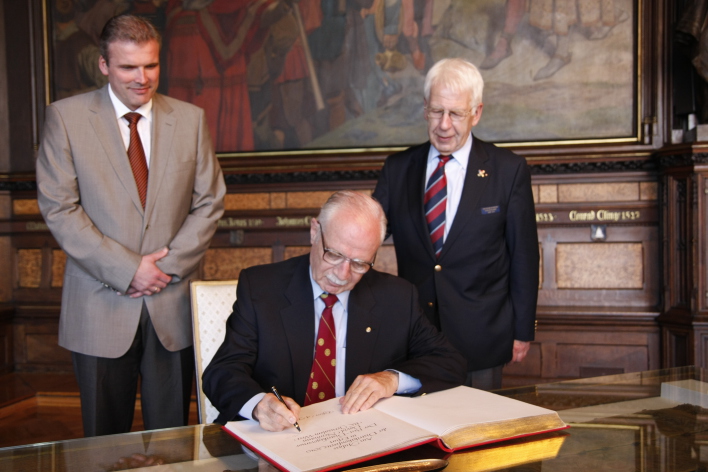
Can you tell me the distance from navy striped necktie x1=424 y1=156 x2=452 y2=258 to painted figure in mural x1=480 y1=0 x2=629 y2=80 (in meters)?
2.78

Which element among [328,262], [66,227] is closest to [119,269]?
[66,227]

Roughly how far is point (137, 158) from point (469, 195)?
136 centimetres

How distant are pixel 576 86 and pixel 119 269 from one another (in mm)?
3821

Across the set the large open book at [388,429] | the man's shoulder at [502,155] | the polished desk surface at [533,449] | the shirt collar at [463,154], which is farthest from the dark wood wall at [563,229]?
the large open book at [388,429]

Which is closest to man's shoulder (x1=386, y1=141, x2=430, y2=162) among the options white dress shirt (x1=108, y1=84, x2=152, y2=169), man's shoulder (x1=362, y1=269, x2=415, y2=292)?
man's shoulder (x1=362, y1=269, x2=415, y2=292)

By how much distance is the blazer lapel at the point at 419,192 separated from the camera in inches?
108

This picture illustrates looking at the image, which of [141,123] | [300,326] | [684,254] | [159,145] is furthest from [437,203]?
[684,254]

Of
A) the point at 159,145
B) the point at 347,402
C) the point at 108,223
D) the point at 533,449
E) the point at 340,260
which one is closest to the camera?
the point at 533,449

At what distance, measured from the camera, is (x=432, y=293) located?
272 centimetres

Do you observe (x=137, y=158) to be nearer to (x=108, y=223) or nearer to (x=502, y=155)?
(x=108, y=223)

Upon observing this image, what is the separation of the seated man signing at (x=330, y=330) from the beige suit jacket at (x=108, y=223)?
711 mm

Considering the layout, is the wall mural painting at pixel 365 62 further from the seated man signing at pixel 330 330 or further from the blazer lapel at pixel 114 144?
the seated man signing at pixel 330 330

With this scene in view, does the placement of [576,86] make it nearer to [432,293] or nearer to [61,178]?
[432,293]

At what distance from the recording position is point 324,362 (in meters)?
2.14
